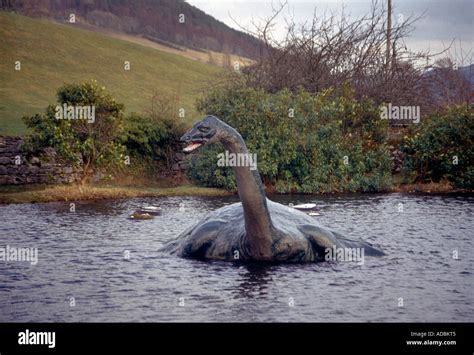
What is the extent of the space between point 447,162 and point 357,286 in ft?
67.5

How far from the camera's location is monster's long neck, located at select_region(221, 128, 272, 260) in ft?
43.7

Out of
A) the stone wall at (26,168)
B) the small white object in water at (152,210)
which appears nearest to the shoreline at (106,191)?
the stone wall at (26,168)

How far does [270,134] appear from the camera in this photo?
31.8 meters

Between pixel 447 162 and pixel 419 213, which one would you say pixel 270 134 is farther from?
pixel 419 213

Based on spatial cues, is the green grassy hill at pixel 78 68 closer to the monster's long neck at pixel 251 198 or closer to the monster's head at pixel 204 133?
the monster's long neck at pixel 251 198

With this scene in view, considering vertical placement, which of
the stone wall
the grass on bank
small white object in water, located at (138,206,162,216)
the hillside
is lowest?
small white object in water, located at (138,206,162,216)

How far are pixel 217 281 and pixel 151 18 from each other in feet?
189

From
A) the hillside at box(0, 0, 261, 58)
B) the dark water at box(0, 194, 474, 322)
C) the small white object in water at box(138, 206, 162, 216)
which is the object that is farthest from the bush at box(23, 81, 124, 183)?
the hillside at box(0, 0, 261, 58)

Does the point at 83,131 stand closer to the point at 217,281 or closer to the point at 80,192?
the point at 80,192

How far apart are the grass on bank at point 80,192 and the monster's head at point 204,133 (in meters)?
14.9

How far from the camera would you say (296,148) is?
106 feet

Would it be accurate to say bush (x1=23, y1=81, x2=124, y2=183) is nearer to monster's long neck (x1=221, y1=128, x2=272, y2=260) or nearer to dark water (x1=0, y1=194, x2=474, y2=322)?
dark water (x1=0, y1=194, x2=474, y2=322)

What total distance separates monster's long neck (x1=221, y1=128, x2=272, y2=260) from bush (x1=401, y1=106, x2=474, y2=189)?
1921cm

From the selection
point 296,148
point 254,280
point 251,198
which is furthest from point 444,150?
point 254,280
